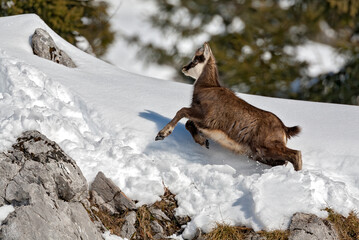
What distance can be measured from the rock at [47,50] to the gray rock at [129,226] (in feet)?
12.3

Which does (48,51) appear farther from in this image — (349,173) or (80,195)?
(349,173)

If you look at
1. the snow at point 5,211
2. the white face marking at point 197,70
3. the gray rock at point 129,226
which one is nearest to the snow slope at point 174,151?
the gray rock at point 129,226

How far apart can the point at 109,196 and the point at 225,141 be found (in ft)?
4.67

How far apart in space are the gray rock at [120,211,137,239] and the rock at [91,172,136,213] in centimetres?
9

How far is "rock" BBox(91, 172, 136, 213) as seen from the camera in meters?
5.77

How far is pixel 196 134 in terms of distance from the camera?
6.71m

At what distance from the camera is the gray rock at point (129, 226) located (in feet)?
18.3

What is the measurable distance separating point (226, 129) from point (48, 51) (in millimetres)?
3605

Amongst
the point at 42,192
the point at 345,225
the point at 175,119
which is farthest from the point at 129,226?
the point at 345,225

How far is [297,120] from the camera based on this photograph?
771 centimetres

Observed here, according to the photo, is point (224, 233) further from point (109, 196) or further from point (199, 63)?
point (199, 63)

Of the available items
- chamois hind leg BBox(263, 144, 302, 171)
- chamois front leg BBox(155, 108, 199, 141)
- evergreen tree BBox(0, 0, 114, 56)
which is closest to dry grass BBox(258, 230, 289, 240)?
chamois hind leg BBox(263, 144, 302, 171)

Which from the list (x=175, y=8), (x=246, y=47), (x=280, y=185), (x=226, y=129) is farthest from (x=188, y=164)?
(x=175, y=8)

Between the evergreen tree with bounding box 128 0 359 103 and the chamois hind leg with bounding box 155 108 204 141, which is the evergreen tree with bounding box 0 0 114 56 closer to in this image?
the evergreen tree with bounding box 128 0 359 103
